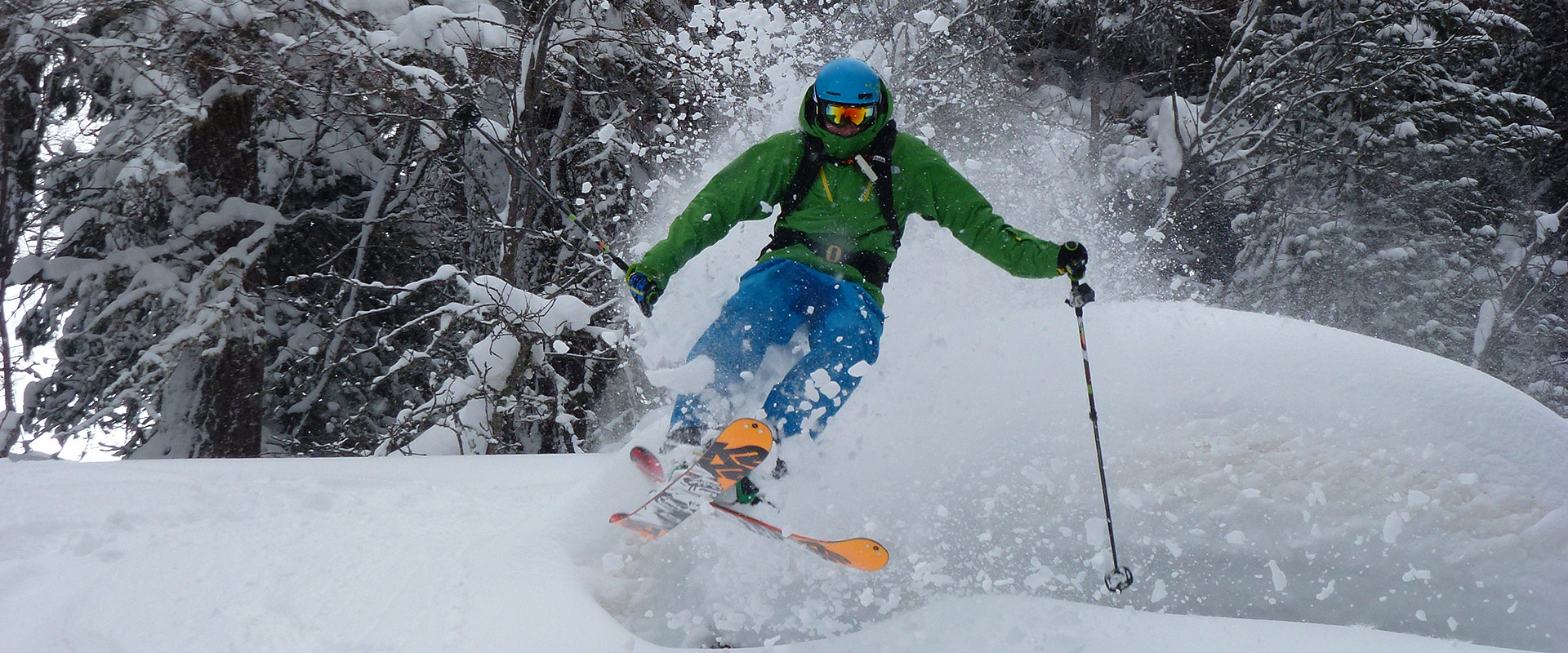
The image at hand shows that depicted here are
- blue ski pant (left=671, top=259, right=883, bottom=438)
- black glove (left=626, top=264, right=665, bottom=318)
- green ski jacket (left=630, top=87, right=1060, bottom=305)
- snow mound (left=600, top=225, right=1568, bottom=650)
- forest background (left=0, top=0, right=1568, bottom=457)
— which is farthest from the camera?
forest background (left=0, top=0, right=1568, bottom=457)

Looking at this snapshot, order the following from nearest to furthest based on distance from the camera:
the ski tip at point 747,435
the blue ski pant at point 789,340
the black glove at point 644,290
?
the ski tip at point 747,435 < the black glove at point 644,290 < the blue ski pant at point 789,340

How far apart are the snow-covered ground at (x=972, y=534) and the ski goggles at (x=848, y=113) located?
3.35 feet

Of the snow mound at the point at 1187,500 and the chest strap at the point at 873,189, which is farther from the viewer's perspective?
the chest strap at the point at 873,189

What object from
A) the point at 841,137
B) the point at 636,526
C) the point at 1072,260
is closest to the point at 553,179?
the point at 841,137

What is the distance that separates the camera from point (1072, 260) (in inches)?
112

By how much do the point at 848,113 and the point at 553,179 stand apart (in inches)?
242

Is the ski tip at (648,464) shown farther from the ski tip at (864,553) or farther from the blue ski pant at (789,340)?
the ski tip at (864,553)

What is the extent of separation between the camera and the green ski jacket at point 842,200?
123 inches

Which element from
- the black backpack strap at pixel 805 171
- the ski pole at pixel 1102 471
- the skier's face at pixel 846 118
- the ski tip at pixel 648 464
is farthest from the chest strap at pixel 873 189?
the ski tip at pixel 648 464

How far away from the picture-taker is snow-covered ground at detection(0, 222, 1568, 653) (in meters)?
2.09

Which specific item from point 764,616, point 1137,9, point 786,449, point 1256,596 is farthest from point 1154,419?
point 1137,9

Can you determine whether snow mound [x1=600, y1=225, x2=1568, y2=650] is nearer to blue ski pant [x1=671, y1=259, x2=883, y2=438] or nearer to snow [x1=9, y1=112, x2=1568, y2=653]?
snow [x1=9, y1=112, x2=1568, y2=653]

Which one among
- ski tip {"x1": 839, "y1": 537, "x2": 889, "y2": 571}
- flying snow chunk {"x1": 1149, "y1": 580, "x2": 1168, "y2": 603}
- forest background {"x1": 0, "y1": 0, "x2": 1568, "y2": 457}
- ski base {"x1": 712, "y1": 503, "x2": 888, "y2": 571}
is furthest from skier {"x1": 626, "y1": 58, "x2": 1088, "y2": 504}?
forest background {"x1": 0, "y1": 0, "x2": 1568, "y2": 457}

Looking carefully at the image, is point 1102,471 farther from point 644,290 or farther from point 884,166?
point 644,290
